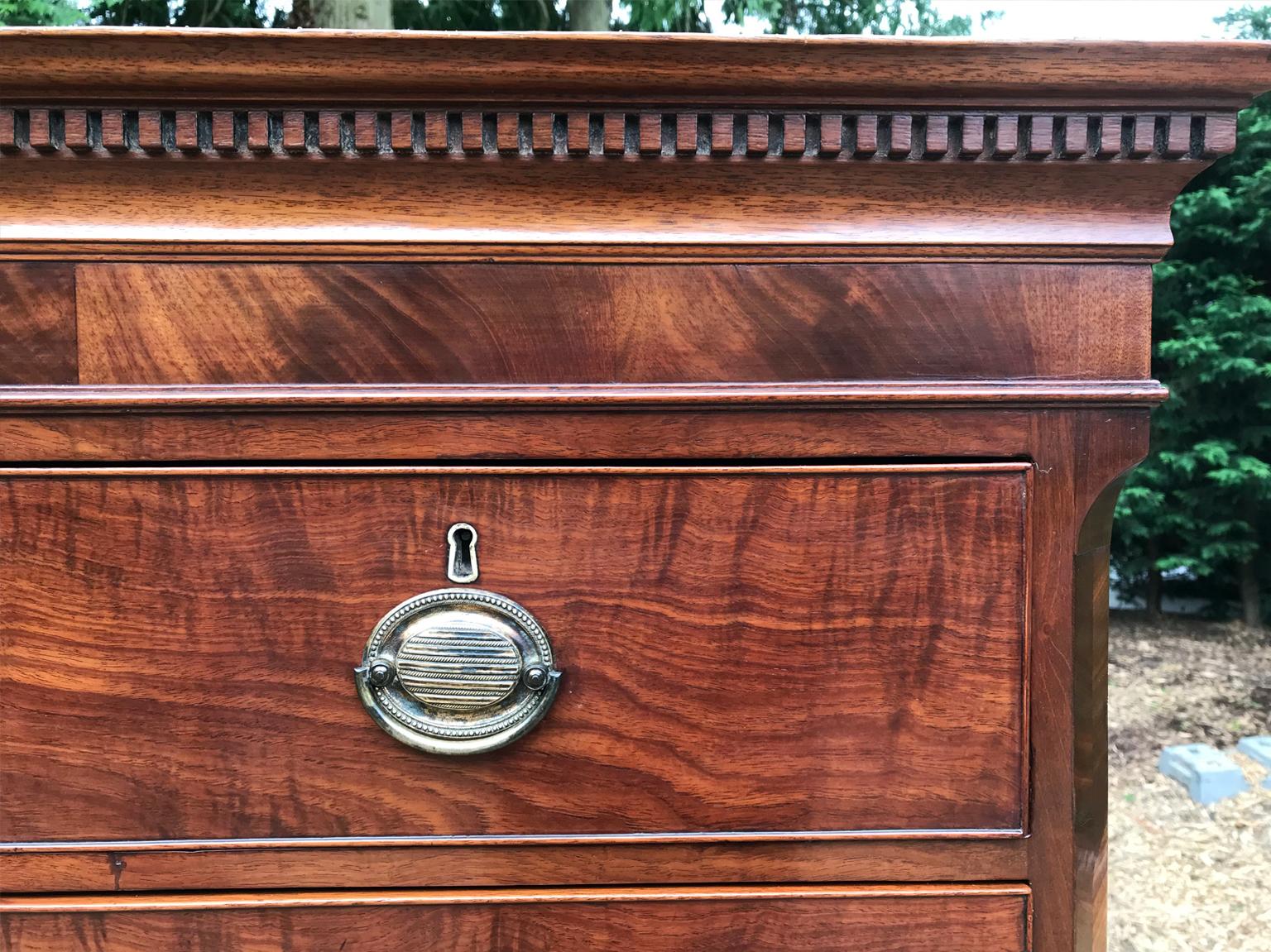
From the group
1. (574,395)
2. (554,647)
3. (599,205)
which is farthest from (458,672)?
(599,205)

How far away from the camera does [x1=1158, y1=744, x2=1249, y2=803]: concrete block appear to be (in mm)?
1836

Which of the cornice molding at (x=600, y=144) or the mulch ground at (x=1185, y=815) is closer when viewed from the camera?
the cornice molding at (x=600, y=144)

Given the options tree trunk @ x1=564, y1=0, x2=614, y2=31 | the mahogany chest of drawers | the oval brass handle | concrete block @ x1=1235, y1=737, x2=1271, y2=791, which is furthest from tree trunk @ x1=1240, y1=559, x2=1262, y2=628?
the oval brass handle

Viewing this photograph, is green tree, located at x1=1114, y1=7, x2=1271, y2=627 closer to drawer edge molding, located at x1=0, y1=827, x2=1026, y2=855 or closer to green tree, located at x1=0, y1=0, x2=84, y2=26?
drawer edge molding, located at x1=0, y1=827, x2=1026, y2=855

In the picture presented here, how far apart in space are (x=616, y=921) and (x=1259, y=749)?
200 cm

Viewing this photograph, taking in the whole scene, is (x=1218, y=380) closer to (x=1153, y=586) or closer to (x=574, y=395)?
(x=1153, y=586)

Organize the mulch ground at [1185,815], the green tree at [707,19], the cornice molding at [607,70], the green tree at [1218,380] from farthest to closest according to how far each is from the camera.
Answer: the green tree at [1218,380], the green tree at [707,19], the mulch ground at [1185,815], the cornice molding at [607,70]

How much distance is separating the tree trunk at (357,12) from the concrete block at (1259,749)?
2.26 m

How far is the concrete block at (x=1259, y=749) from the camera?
1.94 metres

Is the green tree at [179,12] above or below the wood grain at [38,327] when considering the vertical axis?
above

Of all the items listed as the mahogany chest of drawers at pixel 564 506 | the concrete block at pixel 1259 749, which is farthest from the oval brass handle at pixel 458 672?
the concrete block at pixel 1259 749

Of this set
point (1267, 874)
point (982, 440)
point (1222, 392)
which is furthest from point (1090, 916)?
point (1222, 392)

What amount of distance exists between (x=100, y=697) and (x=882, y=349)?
0.51 meters

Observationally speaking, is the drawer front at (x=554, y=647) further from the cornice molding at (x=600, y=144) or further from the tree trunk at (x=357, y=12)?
the tree trunk at (x=357, y=12)
